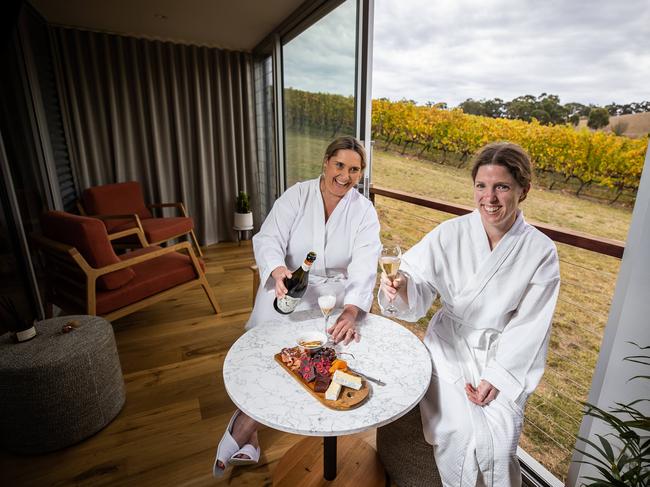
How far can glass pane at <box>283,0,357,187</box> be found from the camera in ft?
8.57

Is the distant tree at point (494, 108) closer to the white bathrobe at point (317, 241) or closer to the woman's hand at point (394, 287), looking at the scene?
the white bathrobe at point (317, 241)

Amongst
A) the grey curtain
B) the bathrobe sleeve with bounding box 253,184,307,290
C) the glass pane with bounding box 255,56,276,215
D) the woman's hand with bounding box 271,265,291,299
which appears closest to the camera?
the woman's hand with bounding box 271,265,291,299

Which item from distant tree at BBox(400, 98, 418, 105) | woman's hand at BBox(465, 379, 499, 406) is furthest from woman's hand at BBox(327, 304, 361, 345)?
distant tree at BBox(400, 98, 418, 105)

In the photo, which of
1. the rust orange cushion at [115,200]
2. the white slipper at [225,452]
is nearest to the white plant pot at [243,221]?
the rust orange cushion at [115,200]

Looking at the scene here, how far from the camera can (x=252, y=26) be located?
11.3ft

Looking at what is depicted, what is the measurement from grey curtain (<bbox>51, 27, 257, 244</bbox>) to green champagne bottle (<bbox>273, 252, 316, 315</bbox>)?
10.4ft

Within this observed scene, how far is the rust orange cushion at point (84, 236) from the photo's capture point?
1981 millimetres

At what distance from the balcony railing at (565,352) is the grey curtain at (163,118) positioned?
275 cm

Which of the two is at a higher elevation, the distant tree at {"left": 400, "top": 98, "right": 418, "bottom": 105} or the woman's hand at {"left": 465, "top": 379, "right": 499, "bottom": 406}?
the distant tree at {"left": 400, "top": 98, "right": 418, "bottom": 105}

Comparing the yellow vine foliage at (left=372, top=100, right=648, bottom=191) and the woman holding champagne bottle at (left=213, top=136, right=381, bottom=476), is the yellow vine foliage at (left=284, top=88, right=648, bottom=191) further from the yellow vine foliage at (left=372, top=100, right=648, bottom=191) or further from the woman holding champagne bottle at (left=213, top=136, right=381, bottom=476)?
the woman holding champagne bottle at (left=213, top=136, right=381, bottom=476)

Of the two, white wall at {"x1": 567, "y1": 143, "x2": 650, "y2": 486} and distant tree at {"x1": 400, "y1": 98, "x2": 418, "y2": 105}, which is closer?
white wall at {"x1": 567, "y1": 143, "x2": 650, "y2": 486}

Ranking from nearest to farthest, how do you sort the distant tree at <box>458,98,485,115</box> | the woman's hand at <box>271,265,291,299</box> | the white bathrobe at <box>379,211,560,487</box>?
the white bathrobe at <box>379,211,560,487</box>, the woman's hand at <box>271,265,291,299</box>, the distant tree at <box>458,98,485,115</box>

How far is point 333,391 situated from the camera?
1.01m

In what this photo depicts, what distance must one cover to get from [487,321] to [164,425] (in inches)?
61.7
